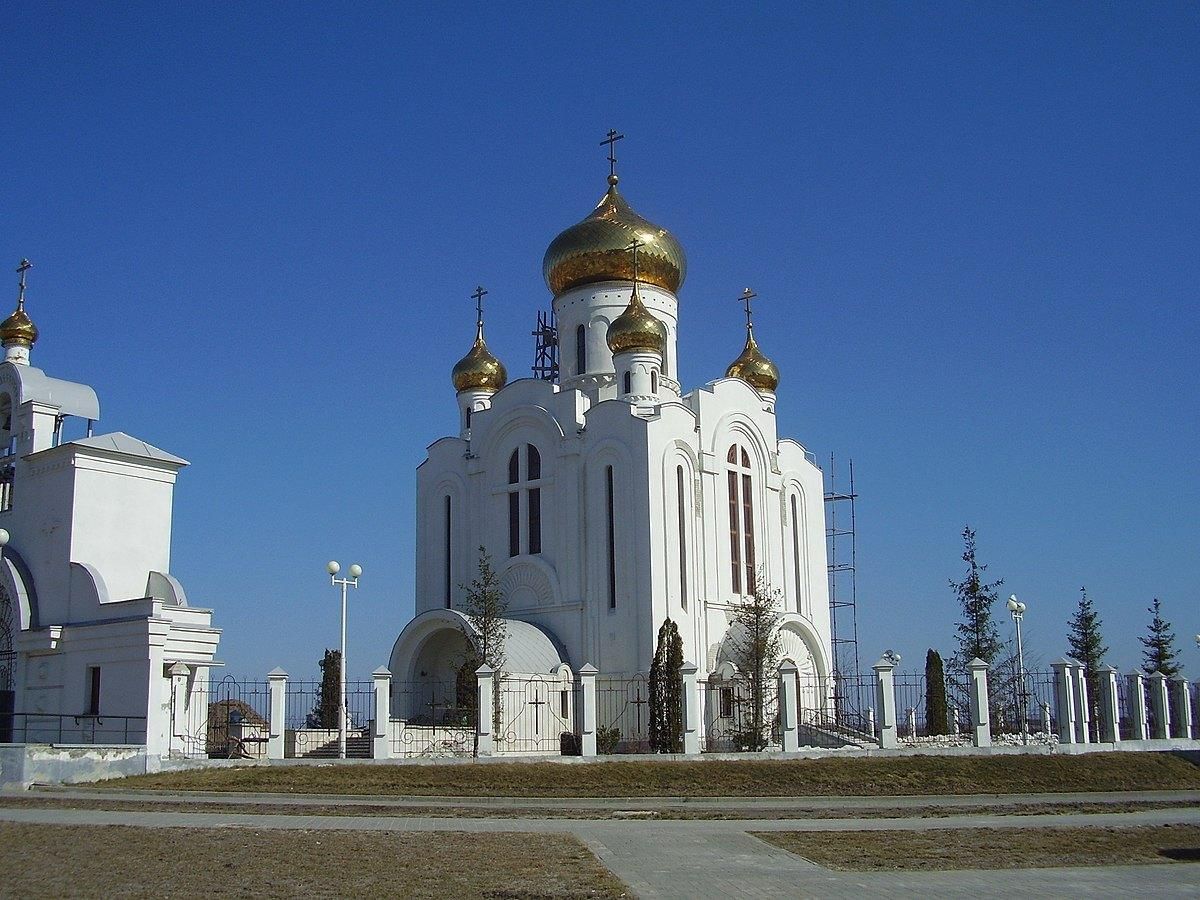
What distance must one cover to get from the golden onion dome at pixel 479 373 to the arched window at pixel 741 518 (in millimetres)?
7527

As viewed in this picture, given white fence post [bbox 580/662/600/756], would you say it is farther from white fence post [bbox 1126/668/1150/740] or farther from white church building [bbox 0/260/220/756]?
white fence post [bbox 1126/668/1150/740]

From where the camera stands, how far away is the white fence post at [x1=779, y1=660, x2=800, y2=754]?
77.5 ft

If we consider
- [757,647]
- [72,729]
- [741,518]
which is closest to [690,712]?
[757,647]

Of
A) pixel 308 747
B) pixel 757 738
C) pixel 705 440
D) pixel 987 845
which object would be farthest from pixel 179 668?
pixel 987 845

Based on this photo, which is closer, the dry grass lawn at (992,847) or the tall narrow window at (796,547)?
the dry grass lawn at (992,847)

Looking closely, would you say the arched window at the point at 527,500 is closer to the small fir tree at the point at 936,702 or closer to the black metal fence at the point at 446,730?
the black metal fence at the point at 446,730

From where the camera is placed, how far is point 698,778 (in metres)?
20.4

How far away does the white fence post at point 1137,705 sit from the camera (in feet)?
90.4

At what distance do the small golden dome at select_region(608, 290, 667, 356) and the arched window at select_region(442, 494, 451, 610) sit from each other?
6414 mm

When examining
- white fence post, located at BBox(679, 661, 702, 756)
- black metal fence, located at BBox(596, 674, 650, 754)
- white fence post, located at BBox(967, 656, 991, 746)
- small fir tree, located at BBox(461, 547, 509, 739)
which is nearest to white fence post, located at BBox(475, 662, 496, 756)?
small fir tree, located at BBox(461, 547, 509, 739)

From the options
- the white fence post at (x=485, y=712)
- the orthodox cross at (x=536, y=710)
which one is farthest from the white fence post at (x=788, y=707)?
the orthodox cross at (x=536, y=710)

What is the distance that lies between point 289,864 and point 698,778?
10.9 meters

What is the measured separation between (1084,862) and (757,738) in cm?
1465

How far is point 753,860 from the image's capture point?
439 inches
